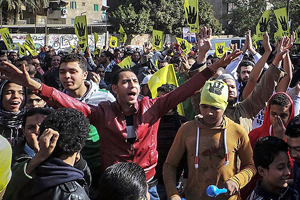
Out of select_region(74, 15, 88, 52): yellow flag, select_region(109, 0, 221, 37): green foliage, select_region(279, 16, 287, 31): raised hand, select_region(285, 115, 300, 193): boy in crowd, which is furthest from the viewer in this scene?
select_region(109, 0, 221, 37): green foliage

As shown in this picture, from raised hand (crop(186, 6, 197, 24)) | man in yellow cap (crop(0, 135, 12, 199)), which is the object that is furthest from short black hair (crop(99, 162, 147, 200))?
raised hand (crop(186, 6, 197, 24))

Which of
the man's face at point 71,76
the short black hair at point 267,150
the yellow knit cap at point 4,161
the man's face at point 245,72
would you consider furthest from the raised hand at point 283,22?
the yellow knit cap at point 4,161

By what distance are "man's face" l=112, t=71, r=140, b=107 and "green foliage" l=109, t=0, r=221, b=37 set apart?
39321 mm

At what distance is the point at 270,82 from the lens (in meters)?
3.87

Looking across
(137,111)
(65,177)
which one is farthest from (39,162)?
(137,111)

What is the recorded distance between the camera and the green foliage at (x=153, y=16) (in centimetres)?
4253

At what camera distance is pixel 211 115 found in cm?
323

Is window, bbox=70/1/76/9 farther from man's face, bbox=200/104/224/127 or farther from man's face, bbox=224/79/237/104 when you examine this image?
man's face, bbox=200/104/224/127

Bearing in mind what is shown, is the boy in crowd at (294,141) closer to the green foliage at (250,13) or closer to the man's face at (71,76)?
the man's face at (71,76)

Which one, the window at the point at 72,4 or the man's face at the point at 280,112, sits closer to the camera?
the man's face at the point at 280,112

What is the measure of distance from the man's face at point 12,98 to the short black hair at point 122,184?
1906mm

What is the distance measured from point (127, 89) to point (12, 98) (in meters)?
1.12

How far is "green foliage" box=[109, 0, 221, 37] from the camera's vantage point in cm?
4253

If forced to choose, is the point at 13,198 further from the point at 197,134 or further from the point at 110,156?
the point at 197,134
